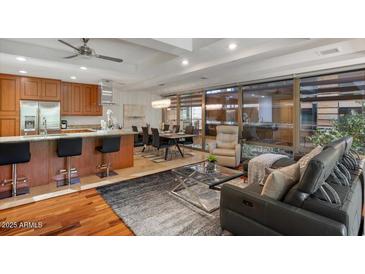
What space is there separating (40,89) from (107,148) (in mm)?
3346

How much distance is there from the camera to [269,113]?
514 cm

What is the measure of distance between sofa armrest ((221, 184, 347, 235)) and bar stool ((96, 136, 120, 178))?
276 centimetres

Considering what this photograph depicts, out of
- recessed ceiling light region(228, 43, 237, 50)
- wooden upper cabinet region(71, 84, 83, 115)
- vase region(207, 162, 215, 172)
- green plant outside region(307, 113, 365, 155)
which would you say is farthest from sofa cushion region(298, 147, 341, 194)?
wooden upper cabinet region(71, 84, 83, 115)

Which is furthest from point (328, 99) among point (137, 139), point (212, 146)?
point (137, 139)

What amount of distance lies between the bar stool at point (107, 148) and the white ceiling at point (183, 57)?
70.2 inches

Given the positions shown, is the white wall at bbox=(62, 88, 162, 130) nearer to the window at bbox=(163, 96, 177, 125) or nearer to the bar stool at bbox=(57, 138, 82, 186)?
the window at bbox=(163, 96, 177, 125)

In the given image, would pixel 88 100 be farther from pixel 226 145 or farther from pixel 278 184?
pixel 278 184

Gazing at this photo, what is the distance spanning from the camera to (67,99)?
6.09m

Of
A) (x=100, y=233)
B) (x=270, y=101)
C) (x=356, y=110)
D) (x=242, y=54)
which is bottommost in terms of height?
(x=100, y=233)

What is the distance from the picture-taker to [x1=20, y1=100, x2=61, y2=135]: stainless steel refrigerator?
17.0ft
